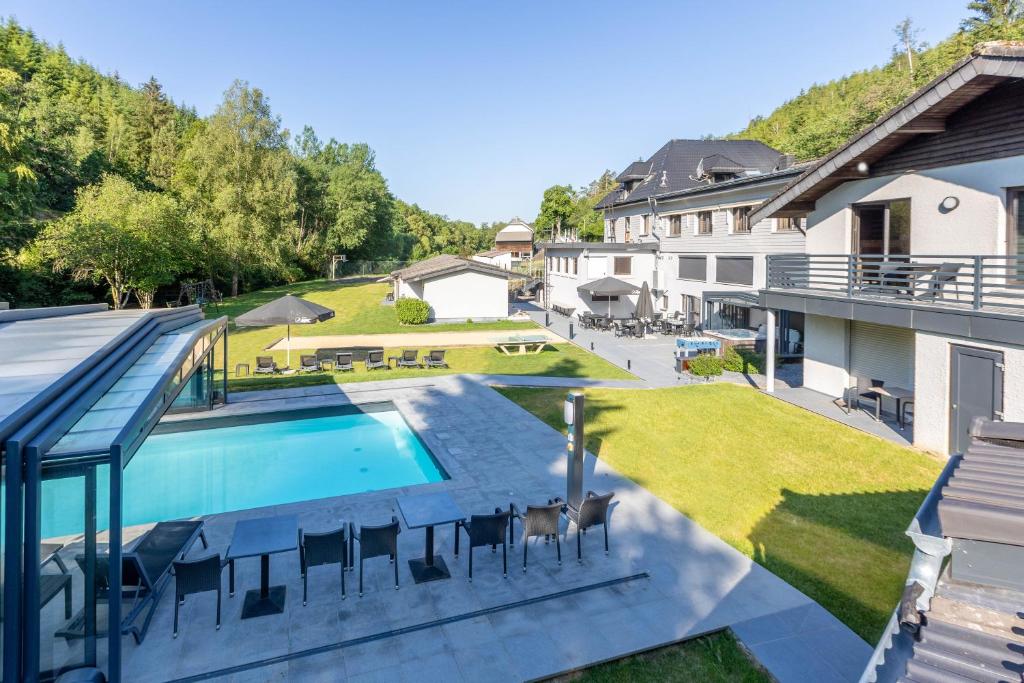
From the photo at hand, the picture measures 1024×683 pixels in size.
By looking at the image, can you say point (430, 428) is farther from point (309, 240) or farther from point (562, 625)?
point (309, 240)

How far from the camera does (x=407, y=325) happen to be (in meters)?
32.4

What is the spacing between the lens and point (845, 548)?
27.7 feet

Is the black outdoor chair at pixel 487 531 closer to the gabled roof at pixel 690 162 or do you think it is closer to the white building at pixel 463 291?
the white building at pixel 463 291

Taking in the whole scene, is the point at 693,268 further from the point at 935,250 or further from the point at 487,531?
the point at 487,531

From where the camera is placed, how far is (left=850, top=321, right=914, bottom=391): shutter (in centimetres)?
1427

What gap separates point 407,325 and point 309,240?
29.5 meters

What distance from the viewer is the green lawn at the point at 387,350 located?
20.1 meters

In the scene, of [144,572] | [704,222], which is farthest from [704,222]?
[144,572]

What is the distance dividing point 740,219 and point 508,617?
24.3 meters

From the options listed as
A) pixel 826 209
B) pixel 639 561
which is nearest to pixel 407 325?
pixel 826 209

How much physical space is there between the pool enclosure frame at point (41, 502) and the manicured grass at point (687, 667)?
4.27 meters

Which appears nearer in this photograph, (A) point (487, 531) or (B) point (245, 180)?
(A) point (487, 531)

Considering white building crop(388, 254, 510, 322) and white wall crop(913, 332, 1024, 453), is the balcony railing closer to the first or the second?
white wall crop(913, 332, 1024, 453)

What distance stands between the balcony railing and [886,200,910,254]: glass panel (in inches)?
10.7
